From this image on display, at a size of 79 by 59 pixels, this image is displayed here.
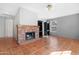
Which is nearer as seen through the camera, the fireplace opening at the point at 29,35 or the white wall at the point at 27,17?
the white wall at the point at 27,17

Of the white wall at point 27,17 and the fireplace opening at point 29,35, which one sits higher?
the white wall at point 27,17

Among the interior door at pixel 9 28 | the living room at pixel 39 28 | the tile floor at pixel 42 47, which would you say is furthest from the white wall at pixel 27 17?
the tile floor at pixel 42 47

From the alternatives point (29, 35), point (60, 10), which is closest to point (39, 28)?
point (29, 35)

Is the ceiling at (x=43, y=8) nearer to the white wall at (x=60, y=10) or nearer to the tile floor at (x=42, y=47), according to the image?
the white wall at (x=60, y=10)

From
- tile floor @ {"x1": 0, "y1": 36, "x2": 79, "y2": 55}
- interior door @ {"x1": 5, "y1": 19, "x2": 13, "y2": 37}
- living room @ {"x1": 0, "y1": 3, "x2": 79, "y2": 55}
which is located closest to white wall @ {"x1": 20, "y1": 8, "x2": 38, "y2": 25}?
living room @ {"x1": 0, "y1": 3, "x2": 79, "y2": 55}

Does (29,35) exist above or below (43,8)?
below

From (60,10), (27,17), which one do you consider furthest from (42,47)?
(60,10)

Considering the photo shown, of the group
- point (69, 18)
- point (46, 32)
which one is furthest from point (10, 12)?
point (69, 18)

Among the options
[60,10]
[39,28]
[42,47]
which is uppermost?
[60,10]

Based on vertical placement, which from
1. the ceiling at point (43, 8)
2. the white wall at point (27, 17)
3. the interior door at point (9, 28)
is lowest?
the interior door at point (9, 28)

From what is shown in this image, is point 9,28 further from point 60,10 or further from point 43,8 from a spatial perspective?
point 60,10

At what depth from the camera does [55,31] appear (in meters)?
1.90

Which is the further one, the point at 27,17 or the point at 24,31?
the point at 24,31
